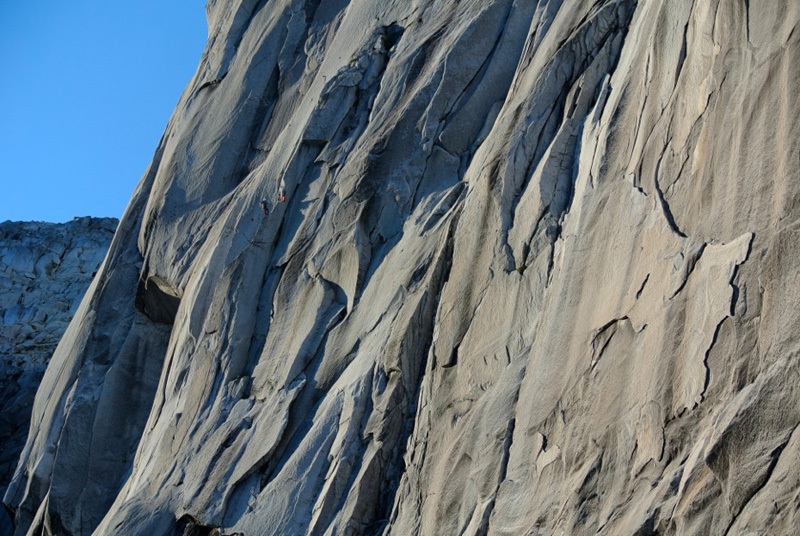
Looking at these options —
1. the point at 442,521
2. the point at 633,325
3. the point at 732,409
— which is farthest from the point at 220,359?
the point at 732,409

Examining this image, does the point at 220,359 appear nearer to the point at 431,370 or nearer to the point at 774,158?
the point at 431,370

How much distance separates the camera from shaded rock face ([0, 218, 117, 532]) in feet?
94.6

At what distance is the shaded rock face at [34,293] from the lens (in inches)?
1135

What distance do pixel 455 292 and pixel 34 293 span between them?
91.8 feet

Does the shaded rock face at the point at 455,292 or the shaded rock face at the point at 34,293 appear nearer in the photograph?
the shaded rock face at the point at 455,292

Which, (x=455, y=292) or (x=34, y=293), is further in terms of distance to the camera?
(x=34, y=293)

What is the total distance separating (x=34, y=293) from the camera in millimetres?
37594

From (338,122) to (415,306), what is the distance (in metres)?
4.83

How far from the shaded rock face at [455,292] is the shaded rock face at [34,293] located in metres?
7.89

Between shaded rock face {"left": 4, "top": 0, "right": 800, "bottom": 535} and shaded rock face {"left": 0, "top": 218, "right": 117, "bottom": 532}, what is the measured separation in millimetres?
7889

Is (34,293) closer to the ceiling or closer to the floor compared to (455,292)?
A: closer to the ceiling

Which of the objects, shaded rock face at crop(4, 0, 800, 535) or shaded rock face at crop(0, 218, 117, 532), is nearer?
shaded rock face at crop(4, 0, 800, 535)

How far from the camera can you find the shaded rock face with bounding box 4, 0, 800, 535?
9.79 m

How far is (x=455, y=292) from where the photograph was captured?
13.4 meters
